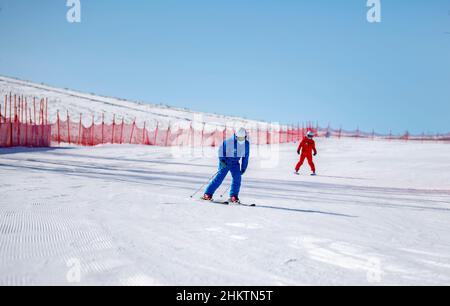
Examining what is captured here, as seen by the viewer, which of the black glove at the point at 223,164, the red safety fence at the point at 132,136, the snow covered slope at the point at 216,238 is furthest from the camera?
the red safety fence at the point at 132,136

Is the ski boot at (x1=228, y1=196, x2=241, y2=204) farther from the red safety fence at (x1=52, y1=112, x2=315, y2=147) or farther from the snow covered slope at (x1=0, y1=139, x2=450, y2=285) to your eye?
the red safety fence at (x1=52, y1=112, x2=315, y2=147)

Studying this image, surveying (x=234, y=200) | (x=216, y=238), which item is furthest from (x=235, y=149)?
(x=216, y=238)

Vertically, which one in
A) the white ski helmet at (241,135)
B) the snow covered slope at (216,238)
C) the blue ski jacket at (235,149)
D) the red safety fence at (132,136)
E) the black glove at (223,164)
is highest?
the red safety fence at (132,136)

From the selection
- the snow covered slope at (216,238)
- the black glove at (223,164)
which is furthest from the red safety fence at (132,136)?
the black glove at (223,164)

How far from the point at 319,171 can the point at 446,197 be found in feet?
24.3

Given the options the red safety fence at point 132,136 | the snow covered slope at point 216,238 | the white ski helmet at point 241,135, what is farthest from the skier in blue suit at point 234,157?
the red safety fence at point 132,136

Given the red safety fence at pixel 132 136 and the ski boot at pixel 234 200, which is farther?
the red safety fence at pixel 132 136

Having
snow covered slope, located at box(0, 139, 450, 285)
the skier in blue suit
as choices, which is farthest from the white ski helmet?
snow covered slope, located at box(0, 139, 450, 285)

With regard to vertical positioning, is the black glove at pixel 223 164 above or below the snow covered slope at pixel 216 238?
above

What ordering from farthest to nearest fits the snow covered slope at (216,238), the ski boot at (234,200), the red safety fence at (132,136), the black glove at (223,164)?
1. the red safety fence at (132,136)
2. the black glove at (223,164)
3. the ski boot at (234,200)
4. the snow covered slope at (216,238)

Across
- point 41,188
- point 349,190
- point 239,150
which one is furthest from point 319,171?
point 41,188

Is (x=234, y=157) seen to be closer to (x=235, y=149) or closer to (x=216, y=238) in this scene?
(x=235, y=149)

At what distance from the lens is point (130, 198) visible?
26.7ft

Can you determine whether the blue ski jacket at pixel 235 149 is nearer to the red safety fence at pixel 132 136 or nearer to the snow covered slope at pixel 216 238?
the snow covered slope at pixel 216 238
